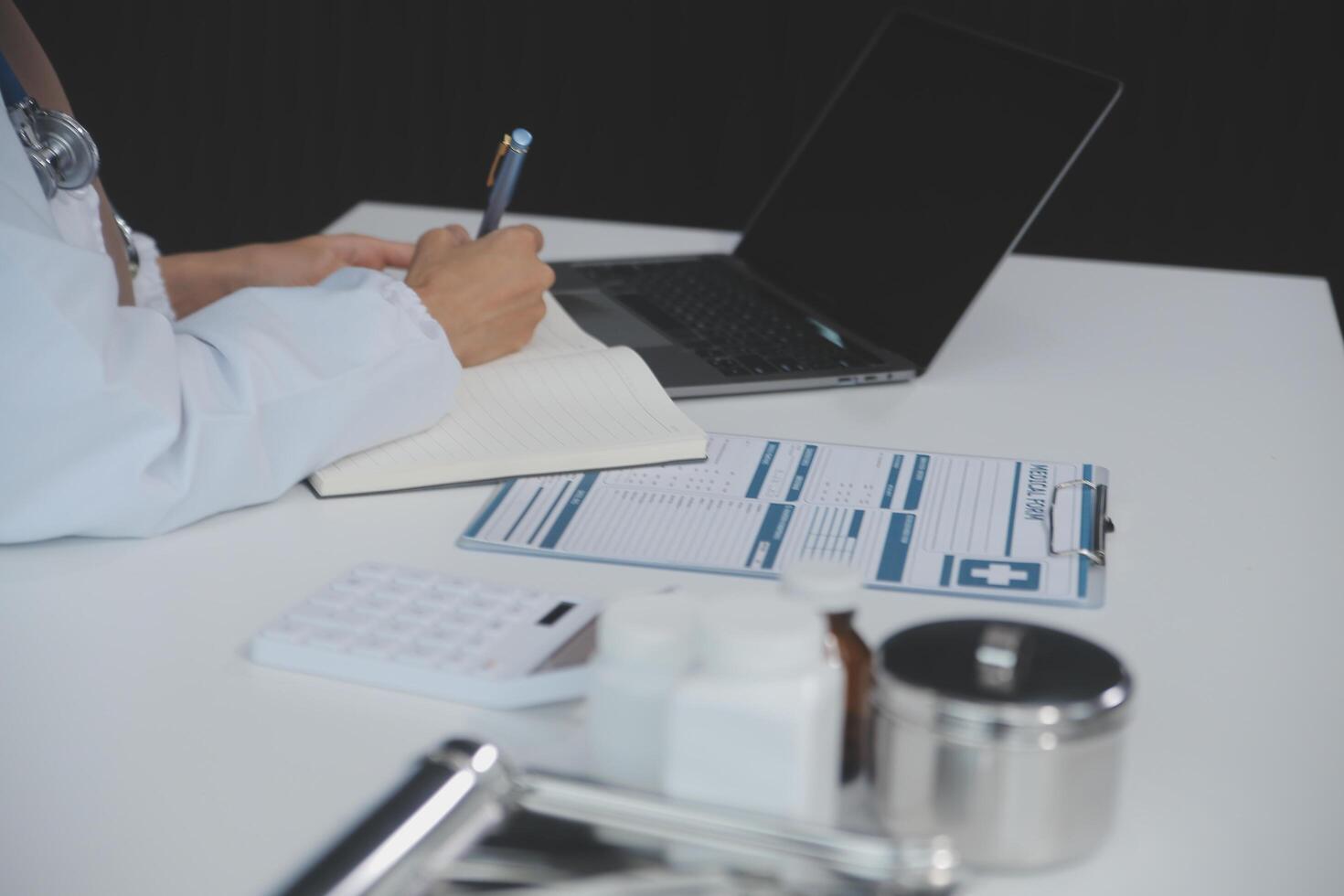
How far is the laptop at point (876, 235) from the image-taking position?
3.89 feet

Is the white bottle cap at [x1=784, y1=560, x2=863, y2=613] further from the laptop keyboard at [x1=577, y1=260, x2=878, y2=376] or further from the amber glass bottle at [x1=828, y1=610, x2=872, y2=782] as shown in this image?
the laptop keyboard at [x1=577, y1=260, x2=878, y2=376]

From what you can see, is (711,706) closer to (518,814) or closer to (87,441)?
(518,814)

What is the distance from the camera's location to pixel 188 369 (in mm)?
934

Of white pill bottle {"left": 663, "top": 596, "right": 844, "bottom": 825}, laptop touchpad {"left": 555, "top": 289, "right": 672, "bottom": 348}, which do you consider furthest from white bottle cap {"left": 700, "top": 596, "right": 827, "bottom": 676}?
laptop touchpad {"left": 555, "top": 289, "right": 672, "bottom": 348}

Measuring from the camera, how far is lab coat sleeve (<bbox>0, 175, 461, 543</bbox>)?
870 millimetres

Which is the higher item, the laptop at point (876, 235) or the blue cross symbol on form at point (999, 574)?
the laptop at point (876, 235)

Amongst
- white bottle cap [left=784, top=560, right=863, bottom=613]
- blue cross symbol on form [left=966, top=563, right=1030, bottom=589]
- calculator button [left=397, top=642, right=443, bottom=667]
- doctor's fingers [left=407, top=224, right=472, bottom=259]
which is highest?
doctor's fingers [left=407, top=224, right=472, bottom=259]

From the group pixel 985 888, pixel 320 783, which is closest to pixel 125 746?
pixel 320 783

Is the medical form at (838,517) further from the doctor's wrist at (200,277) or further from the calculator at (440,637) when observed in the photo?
the doctor's wrist at (200,277)

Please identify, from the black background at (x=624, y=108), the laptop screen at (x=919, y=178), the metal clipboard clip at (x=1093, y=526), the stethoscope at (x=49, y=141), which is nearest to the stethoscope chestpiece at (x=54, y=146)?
the stethoscope at (x=49, y=141)

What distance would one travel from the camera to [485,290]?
3.76 feet

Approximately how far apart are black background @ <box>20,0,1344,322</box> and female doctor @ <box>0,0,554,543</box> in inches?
67.3

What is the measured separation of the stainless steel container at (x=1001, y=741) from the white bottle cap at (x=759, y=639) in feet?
0.17

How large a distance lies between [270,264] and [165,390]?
0.56 metres
